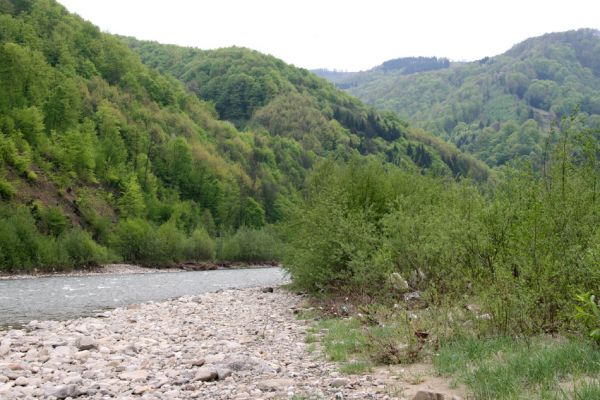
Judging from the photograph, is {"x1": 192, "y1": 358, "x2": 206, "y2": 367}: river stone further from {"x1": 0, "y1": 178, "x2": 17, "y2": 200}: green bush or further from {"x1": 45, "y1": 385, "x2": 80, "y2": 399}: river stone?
{"x1": 0, "y1": 178, "x2": 17, "y2": 200}: green bush

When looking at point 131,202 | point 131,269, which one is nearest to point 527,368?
point 131,269

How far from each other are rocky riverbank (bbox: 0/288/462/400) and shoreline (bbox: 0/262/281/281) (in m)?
42.3

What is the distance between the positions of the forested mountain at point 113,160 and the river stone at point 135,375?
23.8m

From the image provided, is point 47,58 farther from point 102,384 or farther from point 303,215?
point 102,384

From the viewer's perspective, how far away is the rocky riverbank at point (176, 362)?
31.9 ft

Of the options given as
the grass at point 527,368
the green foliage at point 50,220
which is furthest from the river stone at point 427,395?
the green foliage at point 50,220

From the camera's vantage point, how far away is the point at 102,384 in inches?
436

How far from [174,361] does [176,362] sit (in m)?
0.16

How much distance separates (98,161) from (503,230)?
95.9 meters

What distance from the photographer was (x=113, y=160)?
104125 millimetres

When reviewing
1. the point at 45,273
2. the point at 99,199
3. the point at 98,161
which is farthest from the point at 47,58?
the point at 45,273

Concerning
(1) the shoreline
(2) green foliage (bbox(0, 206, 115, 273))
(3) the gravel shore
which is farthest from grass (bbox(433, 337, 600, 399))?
(2) green foliage (bbox(0, 206, 115, 273))

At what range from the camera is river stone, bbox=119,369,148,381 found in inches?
454

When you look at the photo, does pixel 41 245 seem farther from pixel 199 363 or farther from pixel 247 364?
pixel 247 364
